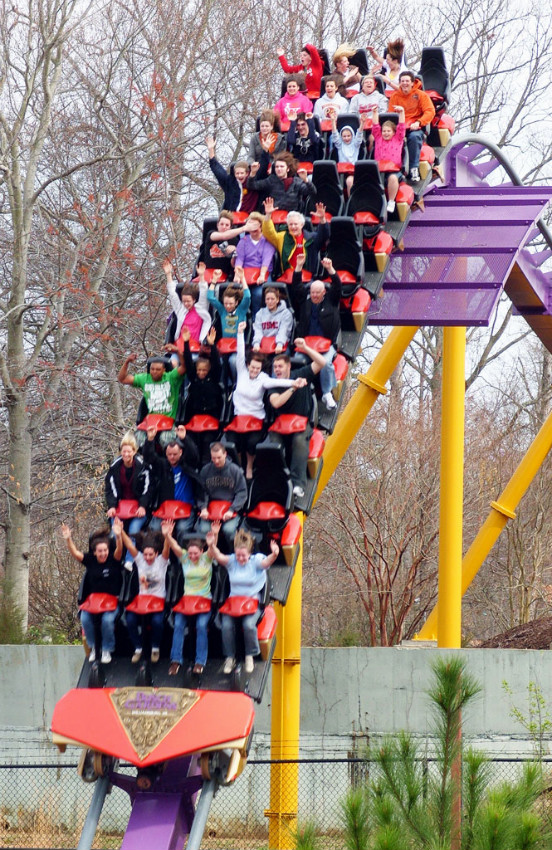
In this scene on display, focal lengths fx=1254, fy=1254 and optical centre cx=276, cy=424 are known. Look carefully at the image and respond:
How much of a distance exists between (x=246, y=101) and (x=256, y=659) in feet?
41.0

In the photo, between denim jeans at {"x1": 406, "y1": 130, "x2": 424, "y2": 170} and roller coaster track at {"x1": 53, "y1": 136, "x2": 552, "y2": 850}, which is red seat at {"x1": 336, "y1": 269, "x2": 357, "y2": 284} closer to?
roller coaster track at {"x1": 53, "y1": 136, "x2": 552, "y2": 850}

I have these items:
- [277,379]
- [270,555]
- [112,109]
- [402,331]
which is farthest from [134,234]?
[270,555]

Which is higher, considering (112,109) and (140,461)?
(112,109)

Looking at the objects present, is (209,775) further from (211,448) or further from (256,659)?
(211,448)

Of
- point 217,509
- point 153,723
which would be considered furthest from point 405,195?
point 153,723

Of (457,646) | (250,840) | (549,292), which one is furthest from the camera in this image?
(549,292)

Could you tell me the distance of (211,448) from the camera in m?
8.08

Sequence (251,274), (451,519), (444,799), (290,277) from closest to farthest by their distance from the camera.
→ (444,799) < (290,277) < (251,274) < (451,519)

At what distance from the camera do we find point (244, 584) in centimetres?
760

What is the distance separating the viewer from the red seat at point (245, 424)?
336 inches

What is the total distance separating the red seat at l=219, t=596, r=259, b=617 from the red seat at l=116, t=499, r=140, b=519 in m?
1.01

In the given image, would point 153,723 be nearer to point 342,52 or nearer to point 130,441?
point 130,441

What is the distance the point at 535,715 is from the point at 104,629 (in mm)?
4051

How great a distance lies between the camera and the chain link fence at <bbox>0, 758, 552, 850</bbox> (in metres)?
9.74
